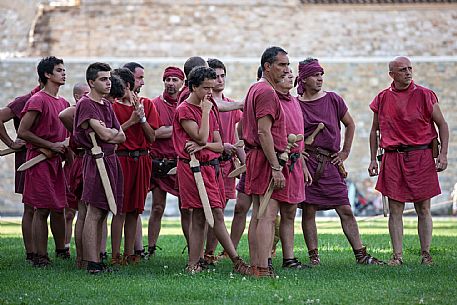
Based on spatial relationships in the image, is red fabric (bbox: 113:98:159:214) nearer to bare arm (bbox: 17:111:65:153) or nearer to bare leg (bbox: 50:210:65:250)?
bare arm (bbox: 17:111:65:153)

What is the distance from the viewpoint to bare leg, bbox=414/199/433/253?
37.2ft

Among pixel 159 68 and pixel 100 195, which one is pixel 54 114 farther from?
pixel 159 68

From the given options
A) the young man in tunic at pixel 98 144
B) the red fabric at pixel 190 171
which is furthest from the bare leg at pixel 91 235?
the red fabric at pixel 190 171

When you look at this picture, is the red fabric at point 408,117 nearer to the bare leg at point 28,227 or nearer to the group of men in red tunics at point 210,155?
the group of men in red tunics at point 210,155

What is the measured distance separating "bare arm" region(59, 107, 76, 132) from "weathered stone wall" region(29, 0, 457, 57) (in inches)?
902

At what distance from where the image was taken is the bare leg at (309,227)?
37.7 ft

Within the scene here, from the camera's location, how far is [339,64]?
97.3ft

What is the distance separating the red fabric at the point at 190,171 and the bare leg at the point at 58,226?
6.33ft

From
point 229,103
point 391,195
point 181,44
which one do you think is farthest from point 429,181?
point 181,44

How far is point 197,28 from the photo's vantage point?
3409 centimetres

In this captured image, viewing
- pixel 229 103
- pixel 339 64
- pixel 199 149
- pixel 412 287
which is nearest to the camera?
pixel 412 287

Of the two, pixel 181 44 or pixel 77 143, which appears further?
pixel 181 44

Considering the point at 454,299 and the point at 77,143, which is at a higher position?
the point at 77,143

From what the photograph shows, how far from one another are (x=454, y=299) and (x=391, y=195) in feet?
9.70
